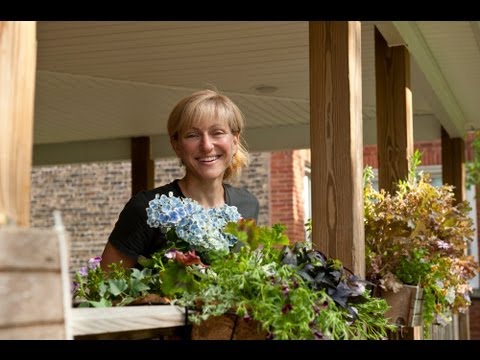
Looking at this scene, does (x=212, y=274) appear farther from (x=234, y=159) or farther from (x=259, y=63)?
(x=259, y=63)

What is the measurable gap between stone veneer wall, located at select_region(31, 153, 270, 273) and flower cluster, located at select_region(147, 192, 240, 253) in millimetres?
11909

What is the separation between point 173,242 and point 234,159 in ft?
2.78

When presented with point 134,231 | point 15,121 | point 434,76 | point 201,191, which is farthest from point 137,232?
point 434,76

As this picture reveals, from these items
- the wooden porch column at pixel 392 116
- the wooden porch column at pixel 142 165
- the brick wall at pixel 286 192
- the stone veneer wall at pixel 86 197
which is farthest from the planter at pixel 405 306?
the stone veneer wall at pixel 86 197

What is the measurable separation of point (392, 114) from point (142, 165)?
5.14 metres

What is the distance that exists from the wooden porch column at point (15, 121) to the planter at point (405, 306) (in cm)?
294

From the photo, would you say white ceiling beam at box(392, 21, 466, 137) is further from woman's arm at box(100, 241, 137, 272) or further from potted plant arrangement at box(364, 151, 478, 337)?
woman's arm at box(100, 241, 137, 272)

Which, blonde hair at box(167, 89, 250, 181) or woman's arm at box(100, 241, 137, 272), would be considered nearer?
woman's arm at box(100, 241, 137, 272)

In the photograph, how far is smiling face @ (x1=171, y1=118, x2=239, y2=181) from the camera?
3355 mm

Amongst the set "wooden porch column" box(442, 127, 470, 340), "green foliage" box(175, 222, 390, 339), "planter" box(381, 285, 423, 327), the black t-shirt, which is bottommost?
"planter" box(381, 285, 423, 327)

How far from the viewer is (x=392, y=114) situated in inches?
233

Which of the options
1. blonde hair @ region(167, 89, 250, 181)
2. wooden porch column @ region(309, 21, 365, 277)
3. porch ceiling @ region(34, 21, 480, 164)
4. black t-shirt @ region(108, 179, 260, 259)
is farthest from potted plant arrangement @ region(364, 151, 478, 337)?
porch ceiling @ region(34, 21, 480, 164)

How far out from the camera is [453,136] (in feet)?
32.2

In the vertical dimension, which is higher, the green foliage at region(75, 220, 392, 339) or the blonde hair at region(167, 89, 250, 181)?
the blonde hair at region(167, 89, 250, 181)
